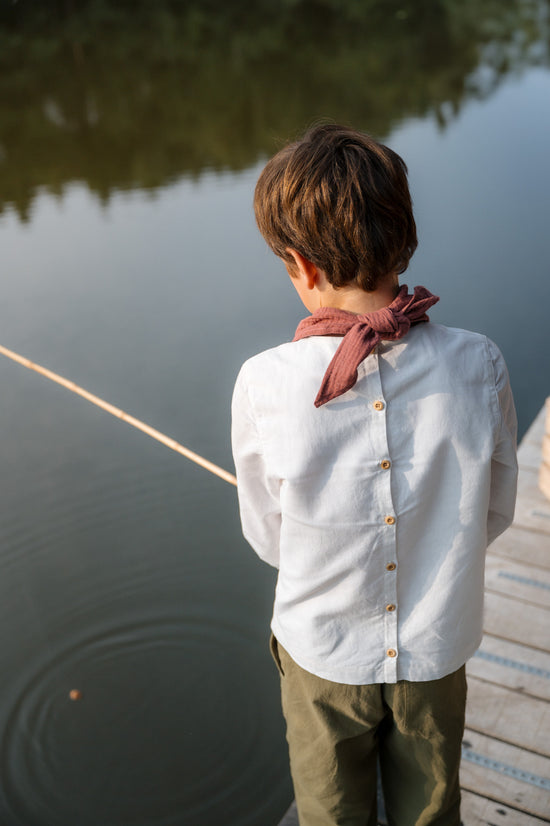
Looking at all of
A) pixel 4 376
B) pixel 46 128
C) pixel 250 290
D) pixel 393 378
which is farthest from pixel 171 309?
pixel 46 128

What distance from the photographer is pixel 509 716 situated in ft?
5.98

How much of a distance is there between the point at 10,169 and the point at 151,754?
739cm

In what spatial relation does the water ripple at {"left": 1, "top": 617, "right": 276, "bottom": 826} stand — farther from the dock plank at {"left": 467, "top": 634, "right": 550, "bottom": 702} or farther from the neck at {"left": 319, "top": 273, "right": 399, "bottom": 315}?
the neck at {"left": 319, "top": 273, "right": 399, "bottom": 315}

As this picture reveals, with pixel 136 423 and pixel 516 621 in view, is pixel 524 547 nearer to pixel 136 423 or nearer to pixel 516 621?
pixel 516 621

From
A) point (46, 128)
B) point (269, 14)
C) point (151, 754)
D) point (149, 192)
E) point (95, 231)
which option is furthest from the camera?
point (269, 14)

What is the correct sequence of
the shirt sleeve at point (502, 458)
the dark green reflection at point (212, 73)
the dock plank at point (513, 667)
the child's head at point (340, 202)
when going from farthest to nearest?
the dark green reflection at point (212, 73)
the dock plank at point (513, 667)
the shirt sleeve at point (502, 458)
the child's head at point (340, 202)

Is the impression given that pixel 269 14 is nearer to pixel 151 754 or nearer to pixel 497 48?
pixel 497 48

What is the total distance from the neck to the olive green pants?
55 centimetres

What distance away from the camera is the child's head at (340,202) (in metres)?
0.94

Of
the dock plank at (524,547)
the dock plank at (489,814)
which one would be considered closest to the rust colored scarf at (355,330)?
the dock plank at (489,814)

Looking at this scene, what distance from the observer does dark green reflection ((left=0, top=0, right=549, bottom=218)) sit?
8.62 metres

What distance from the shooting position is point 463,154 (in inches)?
309

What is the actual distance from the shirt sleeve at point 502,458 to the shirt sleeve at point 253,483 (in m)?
0.33

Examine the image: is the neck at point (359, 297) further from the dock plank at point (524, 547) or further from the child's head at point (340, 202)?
the dock plank at point (524, 547)
